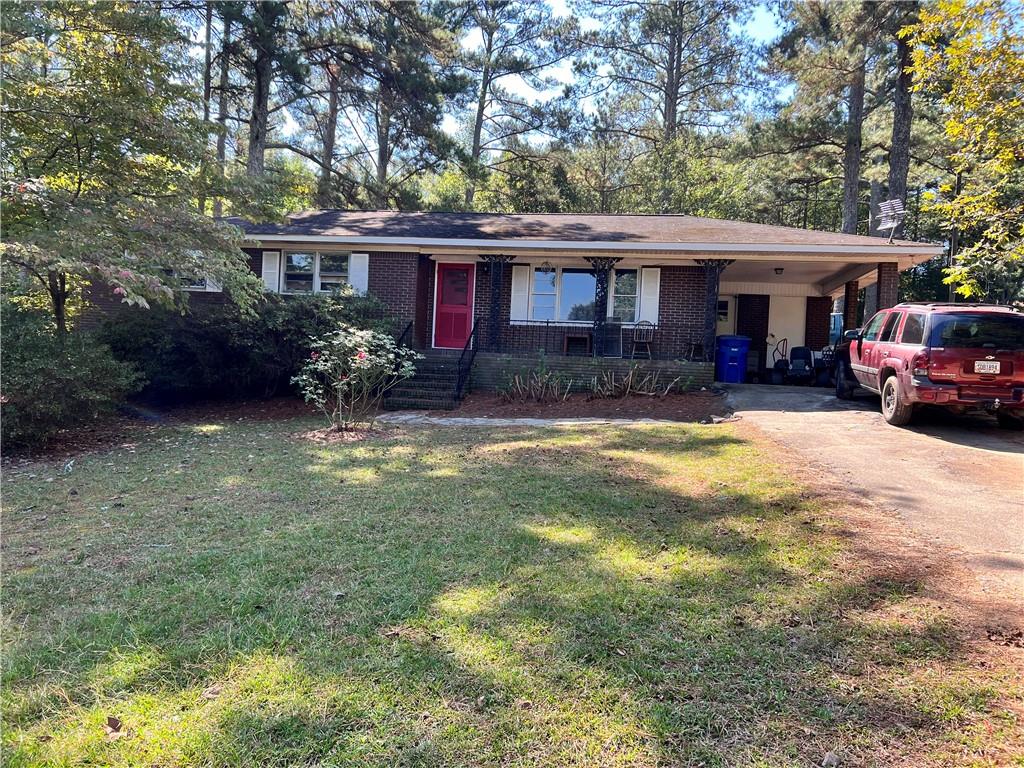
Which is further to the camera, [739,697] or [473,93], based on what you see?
[473,93]

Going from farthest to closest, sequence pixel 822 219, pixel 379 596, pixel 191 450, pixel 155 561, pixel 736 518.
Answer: pixel 822 219 → pixel 191 450 → pixel 736 518 → pixel 155 561 → pixel 379 596

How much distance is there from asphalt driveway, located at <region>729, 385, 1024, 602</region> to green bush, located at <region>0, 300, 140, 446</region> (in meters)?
9.22

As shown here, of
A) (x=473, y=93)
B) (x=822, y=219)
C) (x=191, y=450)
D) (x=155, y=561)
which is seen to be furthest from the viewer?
(x=822, y=219)

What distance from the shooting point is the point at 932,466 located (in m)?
6.20

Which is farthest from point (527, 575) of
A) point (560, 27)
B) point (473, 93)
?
point (560, 27)

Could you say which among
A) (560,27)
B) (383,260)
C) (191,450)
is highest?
(560,27)

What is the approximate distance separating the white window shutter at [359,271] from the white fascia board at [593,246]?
43 centimetres

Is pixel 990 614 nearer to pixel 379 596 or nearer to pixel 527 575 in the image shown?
pixel 527 575

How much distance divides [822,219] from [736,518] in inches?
1213

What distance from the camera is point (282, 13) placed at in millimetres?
16797

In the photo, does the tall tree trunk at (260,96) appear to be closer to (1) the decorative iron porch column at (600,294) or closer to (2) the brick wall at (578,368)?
(2) the brick wall at (578,368)

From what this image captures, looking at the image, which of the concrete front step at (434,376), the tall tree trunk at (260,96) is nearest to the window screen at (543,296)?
the concrete front step at (434,376)

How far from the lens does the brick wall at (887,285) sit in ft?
39.6

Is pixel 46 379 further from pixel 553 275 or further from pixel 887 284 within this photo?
pixel 887 284
